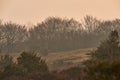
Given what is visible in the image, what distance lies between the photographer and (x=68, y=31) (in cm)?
9519

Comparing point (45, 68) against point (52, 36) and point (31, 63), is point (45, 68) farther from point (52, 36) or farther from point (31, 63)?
point (52, 36)

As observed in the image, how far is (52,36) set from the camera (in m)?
91.3

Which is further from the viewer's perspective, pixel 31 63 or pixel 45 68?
pixel 45 68

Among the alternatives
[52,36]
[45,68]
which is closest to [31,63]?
[45,68]

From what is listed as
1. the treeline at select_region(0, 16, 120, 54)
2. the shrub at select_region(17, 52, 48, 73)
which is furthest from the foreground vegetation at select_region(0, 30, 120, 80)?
the treeline at select_region(0, 16, 120, 54)

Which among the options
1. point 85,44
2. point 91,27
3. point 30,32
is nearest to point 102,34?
point 85,44

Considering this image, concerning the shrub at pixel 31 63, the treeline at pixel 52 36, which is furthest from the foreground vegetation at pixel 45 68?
the treeline at pixel 52 36

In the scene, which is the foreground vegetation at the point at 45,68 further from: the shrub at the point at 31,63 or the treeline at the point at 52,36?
the treeline at the point at 52,36

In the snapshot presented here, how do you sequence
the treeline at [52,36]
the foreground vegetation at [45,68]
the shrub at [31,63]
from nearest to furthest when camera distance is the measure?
1. the foreground vegetation at [45,68]
2. the shrub at [31,63]
3. the treeline at [52,36]

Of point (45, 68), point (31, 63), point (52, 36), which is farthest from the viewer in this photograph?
point (52, 36)

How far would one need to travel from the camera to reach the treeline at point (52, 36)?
85.9m

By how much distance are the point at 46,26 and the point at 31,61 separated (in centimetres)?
5799

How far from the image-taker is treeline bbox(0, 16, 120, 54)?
85875mm

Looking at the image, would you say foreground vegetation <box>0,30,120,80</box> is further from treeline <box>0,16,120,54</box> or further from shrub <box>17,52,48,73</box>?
treeline <box>0,16,120,54</box>
